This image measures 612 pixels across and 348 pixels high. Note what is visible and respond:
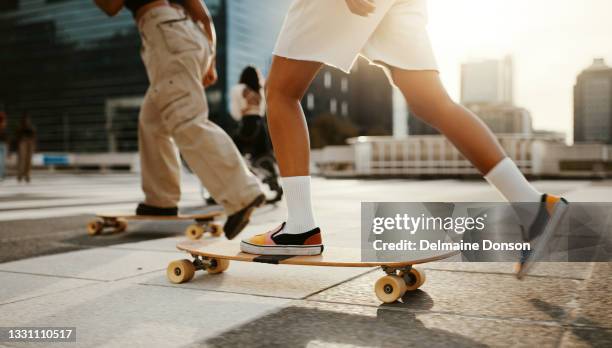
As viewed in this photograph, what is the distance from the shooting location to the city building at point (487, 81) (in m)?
157

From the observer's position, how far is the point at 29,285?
2701mm

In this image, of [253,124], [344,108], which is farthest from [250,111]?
[344,108]

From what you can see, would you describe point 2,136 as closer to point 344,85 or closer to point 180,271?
point 180,271

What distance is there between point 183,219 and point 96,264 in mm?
1359

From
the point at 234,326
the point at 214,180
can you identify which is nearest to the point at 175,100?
the point at 214,180

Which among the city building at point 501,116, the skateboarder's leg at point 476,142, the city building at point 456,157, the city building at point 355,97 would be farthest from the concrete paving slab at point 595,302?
the city building at point 501,116

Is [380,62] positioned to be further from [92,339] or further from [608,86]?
[608,86]

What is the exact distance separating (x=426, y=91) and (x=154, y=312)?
4.80 feet

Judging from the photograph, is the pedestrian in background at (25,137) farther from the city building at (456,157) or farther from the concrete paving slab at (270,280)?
the concrete paving slab at (270,280)

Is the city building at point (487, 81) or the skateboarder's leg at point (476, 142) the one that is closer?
the skateboarder's leg at point (476, 142)

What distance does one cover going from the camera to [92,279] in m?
2.84

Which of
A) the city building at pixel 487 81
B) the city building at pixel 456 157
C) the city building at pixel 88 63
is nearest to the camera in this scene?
the city building at pixel 456 157

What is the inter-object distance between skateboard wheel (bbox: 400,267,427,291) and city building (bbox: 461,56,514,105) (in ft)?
514

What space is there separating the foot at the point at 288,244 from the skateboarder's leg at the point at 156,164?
2.26 meters
